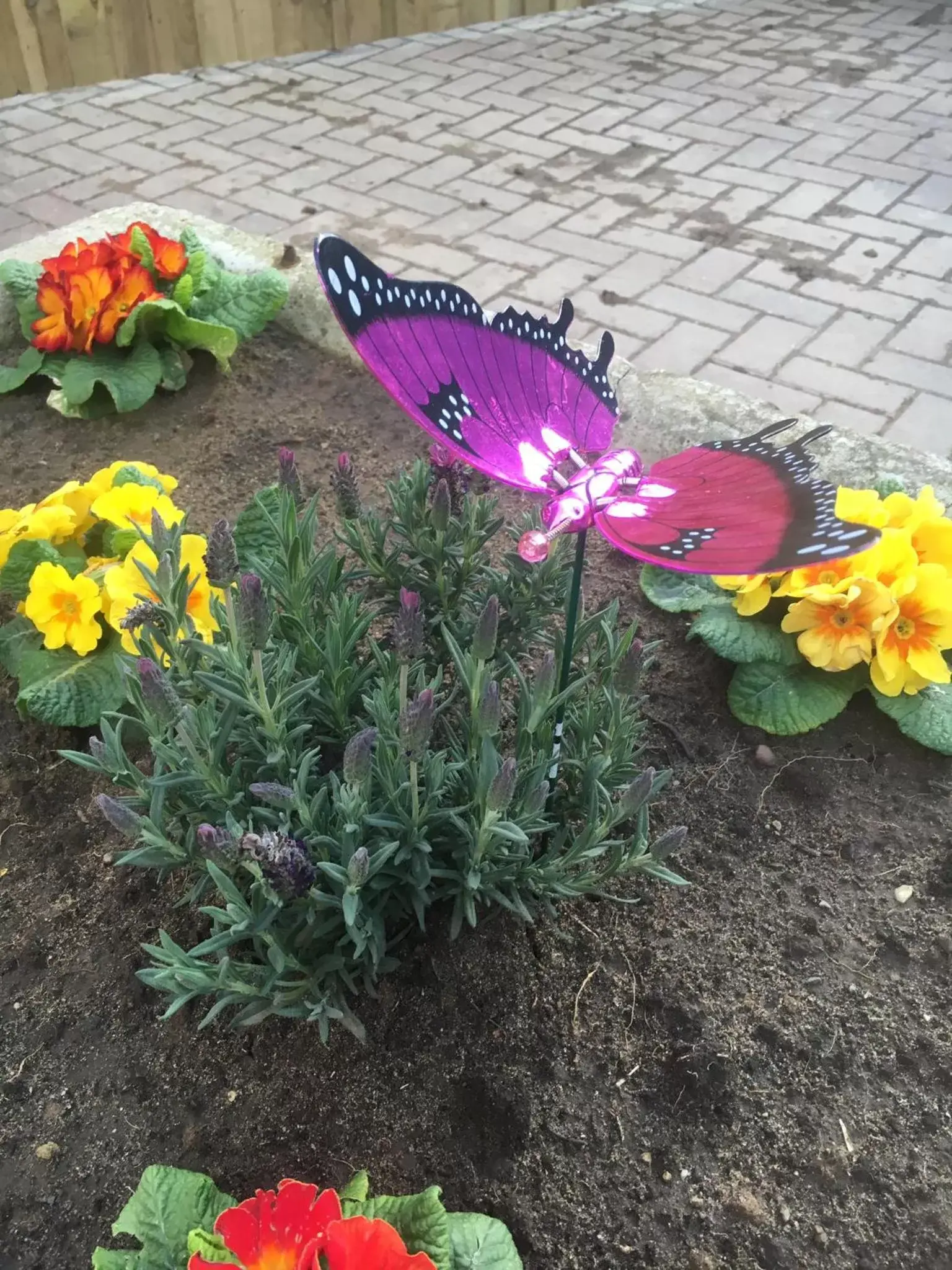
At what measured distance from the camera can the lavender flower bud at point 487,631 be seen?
125cm

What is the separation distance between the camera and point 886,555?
6.53ft

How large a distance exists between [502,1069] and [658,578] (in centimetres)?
118

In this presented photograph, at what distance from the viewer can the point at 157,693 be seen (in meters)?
1.29

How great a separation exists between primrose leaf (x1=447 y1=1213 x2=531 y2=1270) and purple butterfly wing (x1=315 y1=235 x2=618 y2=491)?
0.93 meters

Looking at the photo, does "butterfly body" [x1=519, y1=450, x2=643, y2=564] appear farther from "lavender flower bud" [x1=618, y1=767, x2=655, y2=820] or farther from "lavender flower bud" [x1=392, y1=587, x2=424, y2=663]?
"lavender flower bud" [x1=618, y1=767, x2=655, y2=820]

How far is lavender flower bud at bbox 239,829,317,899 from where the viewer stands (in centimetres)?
116

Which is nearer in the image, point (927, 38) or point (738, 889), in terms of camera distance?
point (738, 889)

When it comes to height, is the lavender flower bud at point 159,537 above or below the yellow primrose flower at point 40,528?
above

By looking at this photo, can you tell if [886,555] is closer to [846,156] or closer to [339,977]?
[339,977]

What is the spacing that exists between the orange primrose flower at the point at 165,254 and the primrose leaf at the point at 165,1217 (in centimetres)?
244

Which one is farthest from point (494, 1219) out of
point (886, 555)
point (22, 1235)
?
point (886, 555)

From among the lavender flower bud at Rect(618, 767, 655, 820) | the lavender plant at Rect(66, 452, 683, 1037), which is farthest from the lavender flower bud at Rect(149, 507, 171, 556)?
the lavender flower bud at Rect(618, 767, 655, 820)

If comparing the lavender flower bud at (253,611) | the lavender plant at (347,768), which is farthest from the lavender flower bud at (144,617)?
the lavender flower bud at (253,611)

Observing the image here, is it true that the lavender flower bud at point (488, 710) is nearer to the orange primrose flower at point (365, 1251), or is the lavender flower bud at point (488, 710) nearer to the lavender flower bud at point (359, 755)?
Answer: the lavender flower bud at point (359, 755)
